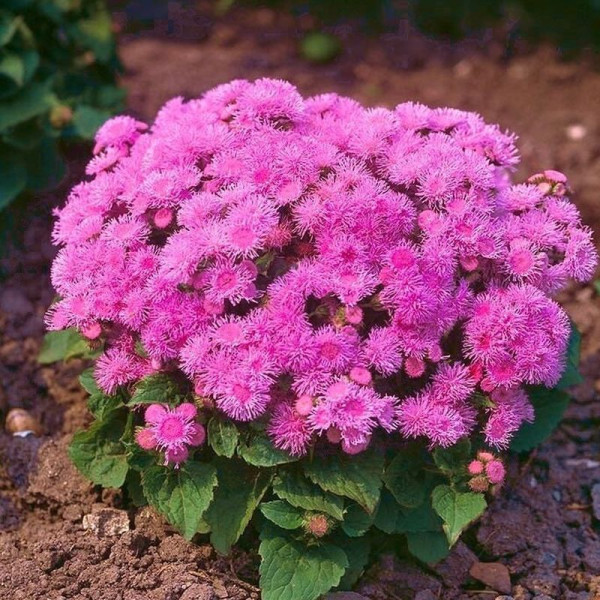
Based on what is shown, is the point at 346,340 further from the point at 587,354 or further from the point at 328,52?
the point at 328,52

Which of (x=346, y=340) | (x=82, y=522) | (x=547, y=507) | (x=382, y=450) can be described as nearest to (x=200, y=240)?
(x=346, y=340)

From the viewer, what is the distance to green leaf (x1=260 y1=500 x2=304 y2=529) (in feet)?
10.6

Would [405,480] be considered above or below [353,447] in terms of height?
below

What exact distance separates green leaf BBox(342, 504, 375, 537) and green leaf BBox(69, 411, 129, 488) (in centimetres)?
80

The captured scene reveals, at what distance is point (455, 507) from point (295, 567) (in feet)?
1.87

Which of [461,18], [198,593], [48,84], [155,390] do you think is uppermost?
[155,390]

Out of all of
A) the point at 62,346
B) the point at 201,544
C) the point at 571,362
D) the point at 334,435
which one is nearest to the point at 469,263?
the point at 334,435

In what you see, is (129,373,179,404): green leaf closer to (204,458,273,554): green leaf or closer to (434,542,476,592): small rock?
(204,458,273,554): green leaf

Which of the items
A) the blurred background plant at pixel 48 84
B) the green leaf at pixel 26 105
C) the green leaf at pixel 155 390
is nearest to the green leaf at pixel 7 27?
the blurred background plant at pixel 48 84

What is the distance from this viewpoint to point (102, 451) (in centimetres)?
354

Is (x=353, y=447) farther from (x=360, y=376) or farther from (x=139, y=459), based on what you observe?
(x=139, y=459)

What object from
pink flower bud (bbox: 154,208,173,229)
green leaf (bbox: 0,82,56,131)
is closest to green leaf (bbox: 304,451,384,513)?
pink flower bud (bbox: 154,208,173,229)

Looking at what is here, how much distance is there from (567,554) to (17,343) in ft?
8.81

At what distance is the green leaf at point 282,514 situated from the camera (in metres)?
3.22
